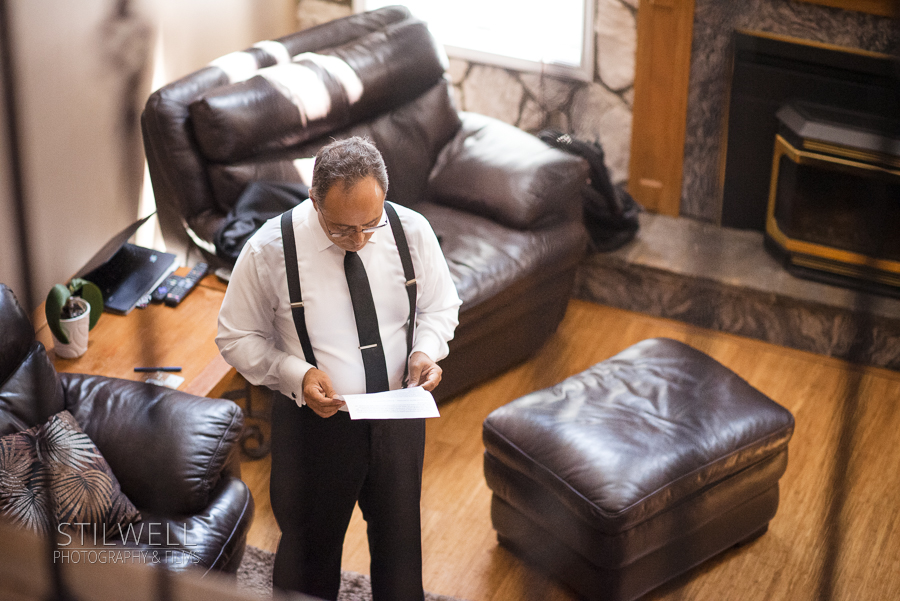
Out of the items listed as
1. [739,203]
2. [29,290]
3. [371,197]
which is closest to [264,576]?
[371,197]

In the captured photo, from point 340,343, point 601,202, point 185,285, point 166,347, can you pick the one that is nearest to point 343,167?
point 340,343

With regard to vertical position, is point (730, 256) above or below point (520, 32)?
below

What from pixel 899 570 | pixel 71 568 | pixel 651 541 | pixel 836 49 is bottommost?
pixel 899 570

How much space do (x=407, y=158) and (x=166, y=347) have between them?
118cm

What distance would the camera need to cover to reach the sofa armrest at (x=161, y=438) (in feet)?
7.48

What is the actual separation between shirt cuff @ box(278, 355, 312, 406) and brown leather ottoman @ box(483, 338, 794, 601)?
0.75 meters

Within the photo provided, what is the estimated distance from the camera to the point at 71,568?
50 centimetres

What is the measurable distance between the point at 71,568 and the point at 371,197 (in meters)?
1.32

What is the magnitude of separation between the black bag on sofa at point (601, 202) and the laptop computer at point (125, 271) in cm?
153

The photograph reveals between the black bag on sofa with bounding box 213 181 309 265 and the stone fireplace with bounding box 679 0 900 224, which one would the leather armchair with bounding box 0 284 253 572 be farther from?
the stone fireplace with bounding box 679 0 900 224

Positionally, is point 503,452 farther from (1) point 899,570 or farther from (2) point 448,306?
(1) point 899,570

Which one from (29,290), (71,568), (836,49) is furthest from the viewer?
(836,49)

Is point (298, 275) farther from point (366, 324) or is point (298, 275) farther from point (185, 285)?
point (185, 285)

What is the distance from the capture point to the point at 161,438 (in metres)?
2.33
